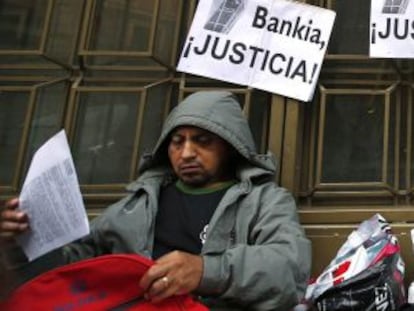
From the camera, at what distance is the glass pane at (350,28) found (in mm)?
3359

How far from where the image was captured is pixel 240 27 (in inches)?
131

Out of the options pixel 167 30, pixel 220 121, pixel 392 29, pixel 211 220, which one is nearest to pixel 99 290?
pixel 211 220

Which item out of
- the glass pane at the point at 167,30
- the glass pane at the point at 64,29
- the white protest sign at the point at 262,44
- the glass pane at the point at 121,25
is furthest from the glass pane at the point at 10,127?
the white protest sign at the point at 262,44

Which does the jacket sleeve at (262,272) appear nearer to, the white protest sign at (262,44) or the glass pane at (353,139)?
the glass pane at (353,139)

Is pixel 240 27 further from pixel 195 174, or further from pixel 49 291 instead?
pixel 49 291

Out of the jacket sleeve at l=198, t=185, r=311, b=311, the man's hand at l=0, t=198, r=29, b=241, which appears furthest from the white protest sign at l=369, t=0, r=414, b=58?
the man's hand at l=0, t=198, r=29, b=241

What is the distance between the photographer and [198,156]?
2842 millimetres

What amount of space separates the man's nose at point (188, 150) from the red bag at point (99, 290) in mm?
747

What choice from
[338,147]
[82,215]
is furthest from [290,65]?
[82,215]

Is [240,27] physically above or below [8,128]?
above

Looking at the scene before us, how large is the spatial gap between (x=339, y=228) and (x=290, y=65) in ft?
2.36

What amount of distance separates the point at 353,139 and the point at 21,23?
165 centimetres

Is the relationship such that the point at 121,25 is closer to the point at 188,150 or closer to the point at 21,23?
the point at 21,23

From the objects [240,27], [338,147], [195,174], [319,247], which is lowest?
[319,247]
